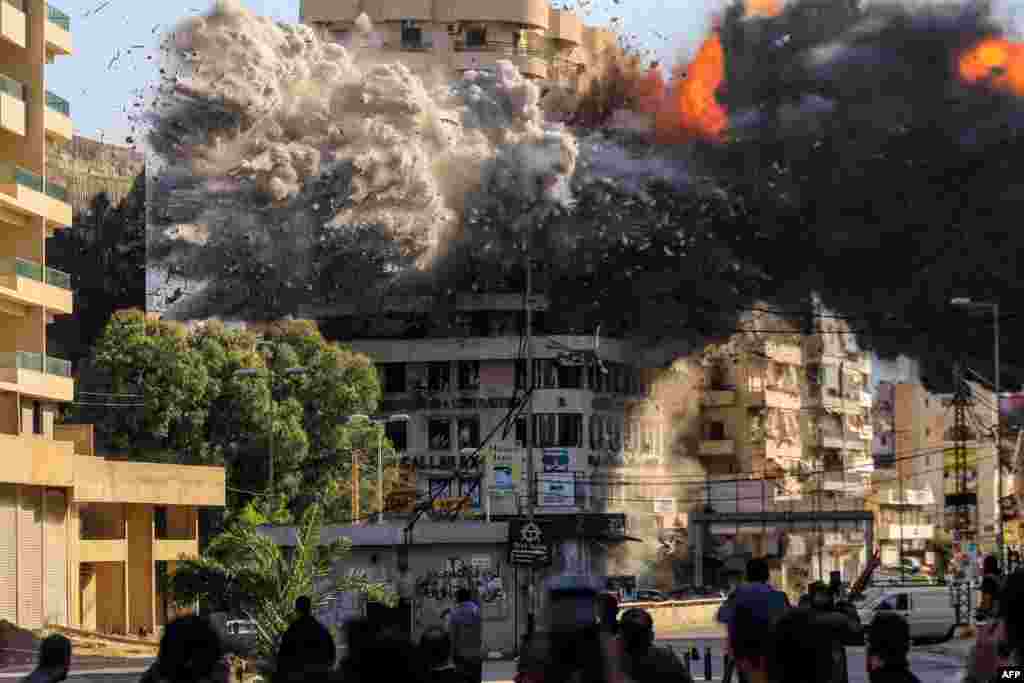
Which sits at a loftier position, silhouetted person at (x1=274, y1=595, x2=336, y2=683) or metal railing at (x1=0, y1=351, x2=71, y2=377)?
metal railing at (x1=0, y1=351, x2=71, y2=377)

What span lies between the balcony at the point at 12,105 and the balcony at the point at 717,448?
58.7m

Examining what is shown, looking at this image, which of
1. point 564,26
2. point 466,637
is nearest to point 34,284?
point 466,637

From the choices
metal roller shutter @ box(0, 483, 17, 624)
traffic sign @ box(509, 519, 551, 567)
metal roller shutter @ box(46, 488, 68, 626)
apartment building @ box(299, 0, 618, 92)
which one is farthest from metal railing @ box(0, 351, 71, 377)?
apartment building @ box(299, 0, 618, 92)

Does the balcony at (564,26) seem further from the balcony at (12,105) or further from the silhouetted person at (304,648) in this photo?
the silhouetted person at (304,648)

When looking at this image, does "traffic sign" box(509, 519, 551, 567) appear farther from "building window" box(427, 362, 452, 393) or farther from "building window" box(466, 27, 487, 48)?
"building window" box(466, 27, 487, 48)

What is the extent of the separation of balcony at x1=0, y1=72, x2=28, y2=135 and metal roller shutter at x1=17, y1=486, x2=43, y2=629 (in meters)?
11.2

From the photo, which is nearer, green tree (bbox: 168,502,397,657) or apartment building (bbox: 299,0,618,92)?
green tree (bbox: 168,502,397,657)

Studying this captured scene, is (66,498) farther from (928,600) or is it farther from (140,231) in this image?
(140,231)

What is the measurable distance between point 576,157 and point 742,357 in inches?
819

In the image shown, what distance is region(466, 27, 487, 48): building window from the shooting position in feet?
422

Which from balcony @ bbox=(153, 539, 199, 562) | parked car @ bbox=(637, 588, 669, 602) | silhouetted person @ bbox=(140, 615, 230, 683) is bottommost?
parked car @ bbox=(637, 588, 669, 602)

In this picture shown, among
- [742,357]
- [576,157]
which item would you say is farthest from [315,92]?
[742,357]

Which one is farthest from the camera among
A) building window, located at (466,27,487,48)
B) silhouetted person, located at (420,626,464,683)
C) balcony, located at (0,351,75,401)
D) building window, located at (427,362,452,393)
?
building window, located at (466,27,487,48)

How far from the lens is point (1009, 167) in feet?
334
